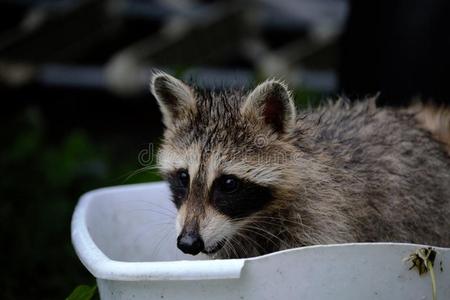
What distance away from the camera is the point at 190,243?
11.3ft

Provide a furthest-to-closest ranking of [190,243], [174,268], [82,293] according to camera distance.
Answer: [82,293] → [190,243] → [174,268]

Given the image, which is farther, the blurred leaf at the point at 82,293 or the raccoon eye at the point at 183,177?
the raccoon eye at the point at 183,177

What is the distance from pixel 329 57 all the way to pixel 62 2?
2.61 m

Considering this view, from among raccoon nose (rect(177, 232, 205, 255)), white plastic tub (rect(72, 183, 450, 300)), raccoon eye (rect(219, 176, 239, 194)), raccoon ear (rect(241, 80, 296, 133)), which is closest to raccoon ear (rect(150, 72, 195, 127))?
raccoon ear (rect(241, 80, 296, 133))

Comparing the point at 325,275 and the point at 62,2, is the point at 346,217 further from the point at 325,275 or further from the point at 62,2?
the point at 62,2

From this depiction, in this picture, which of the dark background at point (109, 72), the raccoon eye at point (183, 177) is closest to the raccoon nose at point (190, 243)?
the raccoon eye at point (183, 177)

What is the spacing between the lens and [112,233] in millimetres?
4312

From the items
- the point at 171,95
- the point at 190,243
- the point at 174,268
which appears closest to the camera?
the point at 174,268

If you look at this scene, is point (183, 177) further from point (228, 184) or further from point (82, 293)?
point (82, 293)

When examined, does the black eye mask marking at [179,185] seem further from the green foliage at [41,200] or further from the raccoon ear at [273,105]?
the green foliage at [41,200]

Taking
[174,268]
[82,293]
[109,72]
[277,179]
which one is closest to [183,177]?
[277,179]

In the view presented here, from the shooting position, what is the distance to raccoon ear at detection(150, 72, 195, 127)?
3.89 m

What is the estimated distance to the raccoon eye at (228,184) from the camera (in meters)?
3.64

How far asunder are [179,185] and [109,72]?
156 inches
